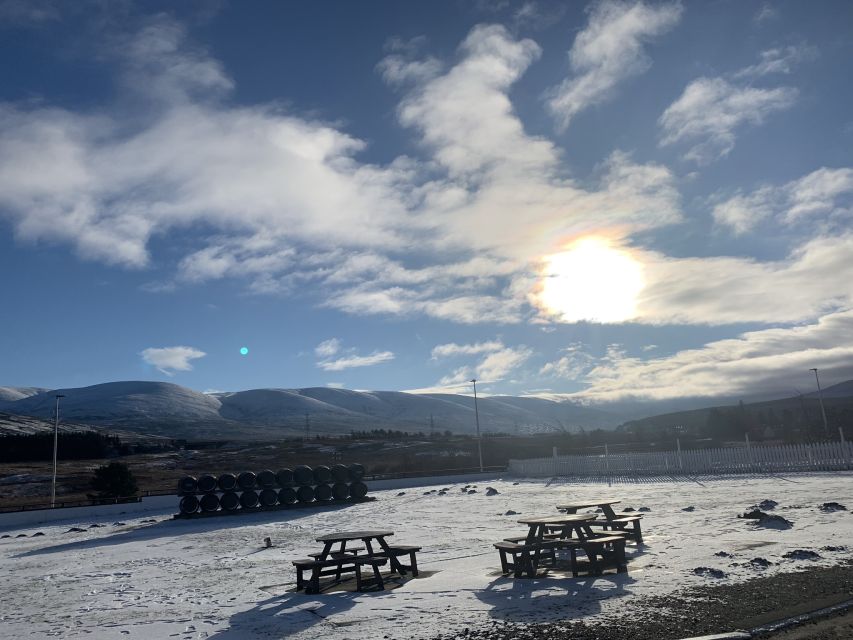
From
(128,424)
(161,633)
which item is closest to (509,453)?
(161,633)

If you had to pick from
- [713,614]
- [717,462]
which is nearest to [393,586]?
[713,614]

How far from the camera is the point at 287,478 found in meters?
35.4

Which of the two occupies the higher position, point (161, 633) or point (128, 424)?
point (128, 424)

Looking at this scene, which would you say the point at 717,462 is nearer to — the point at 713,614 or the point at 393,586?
the point at 393,586

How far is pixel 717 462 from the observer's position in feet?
113

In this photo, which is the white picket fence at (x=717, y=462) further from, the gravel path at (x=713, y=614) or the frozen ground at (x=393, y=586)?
the gravel path at (x=713, y=614)

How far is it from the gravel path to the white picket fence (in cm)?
2403

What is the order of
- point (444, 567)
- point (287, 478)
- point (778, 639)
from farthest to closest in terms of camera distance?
point (287, 478), point (444, 567), point (778, 639)

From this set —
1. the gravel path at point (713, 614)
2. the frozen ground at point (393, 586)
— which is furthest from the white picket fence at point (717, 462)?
the gravel path at point (713, 614)

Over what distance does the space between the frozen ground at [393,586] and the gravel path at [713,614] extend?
46cm

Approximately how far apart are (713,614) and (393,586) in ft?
18.4

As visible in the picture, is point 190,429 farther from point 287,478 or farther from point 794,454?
point 794,454

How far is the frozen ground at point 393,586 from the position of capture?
9.23 meters

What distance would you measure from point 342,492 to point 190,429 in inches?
6771
